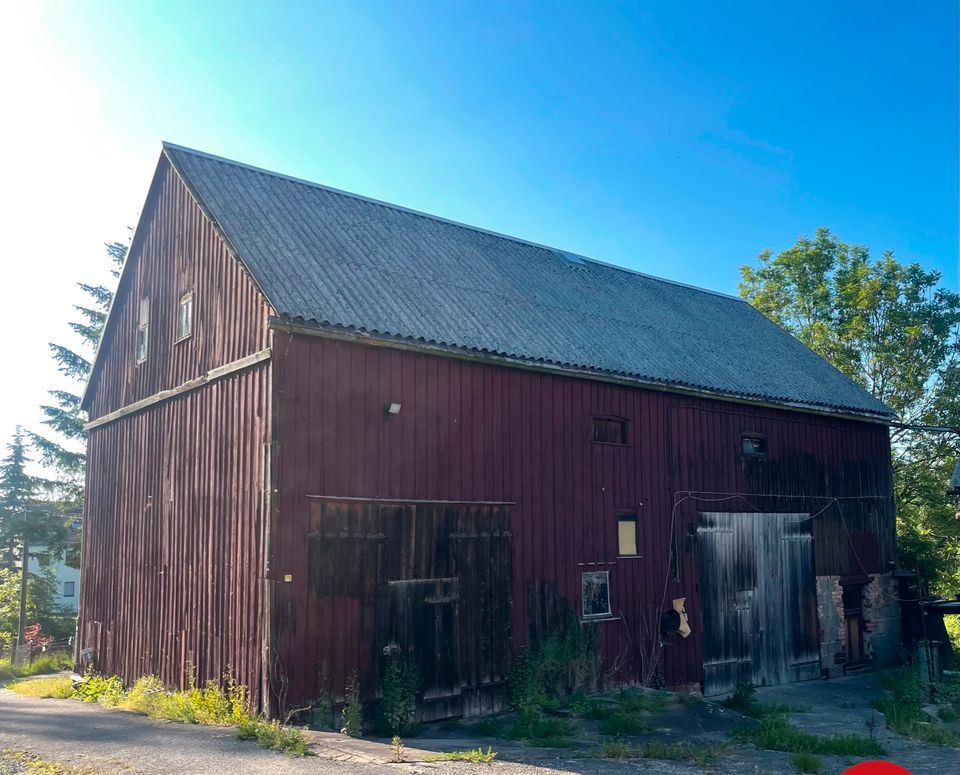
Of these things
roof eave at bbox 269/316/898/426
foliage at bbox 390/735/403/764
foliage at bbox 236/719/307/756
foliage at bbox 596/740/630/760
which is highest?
roof eave at bbox 269/316/898/426

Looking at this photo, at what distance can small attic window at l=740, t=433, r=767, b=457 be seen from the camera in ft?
60.0

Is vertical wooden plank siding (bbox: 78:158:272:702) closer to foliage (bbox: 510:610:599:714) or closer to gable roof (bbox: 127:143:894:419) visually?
gable roof (bbox: 127:143:894:419)

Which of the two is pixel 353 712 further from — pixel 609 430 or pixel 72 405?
pixel 72 405

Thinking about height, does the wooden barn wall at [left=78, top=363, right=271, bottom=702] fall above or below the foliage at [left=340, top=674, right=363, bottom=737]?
above

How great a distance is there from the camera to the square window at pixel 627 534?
15805 millimetres

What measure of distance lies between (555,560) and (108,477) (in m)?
8.99

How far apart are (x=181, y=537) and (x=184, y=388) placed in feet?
7.89

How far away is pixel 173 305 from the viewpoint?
1571 centimetres

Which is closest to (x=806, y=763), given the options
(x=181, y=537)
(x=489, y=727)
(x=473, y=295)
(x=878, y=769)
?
(x=489, y=727)

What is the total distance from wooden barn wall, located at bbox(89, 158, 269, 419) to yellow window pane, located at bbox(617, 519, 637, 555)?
714 centimetres

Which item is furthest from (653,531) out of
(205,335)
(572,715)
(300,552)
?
(205,335)

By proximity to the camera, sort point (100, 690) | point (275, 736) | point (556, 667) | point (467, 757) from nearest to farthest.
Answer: point (467, 757) < point (275, 736) < point (556, 667) < point (100, 690)

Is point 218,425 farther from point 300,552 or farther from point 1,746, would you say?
point 1,746

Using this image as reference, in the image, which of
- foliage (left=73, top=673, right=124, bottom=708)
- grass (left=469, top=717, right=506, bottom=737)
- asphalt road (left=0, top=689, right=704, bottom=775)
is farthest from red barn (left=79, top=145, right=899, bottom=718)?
asphalt road (left=0, top=689, right=704, bottom=775)
